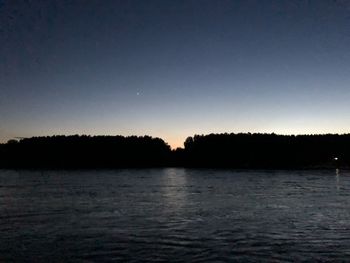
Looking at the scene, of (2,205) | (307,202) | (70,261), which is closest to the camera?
(70,261)

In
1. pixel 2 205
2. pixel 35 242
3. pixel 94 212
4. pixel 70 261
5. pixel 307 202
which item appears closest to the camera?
pixel 70 261

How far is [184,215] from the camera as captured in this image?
41.0 m

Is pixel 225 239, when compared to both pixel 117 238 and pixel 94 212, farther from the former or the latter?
pixel 94 212

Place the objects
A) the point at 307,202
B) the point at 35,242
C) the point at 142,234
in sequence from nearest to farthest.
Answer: the point at 35,242 < the point at 142,234 < the point at 307,202

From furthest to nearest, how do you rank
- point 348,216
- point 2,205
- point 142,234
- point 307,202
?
point 307,202 → point 2,205 → point 348,216 → point 142,234

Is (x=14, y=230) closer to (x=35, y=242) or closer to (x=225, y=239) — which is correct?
(x=35, y=242)

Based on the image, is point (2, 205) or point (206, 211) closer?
point (206, 211)

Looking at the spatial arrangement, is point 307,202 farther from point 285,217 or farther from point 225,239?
point 225,239

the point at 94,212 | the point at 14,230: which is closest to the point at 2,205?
the point at 94,212

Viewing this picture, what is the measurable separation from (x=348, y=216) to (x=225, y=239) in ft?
52.0

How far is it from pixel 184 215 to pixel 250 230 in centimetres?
1001

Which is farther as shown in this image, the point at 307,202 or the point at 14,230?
the point at 307,202

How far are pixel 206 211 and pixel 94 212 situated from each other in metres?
10.7

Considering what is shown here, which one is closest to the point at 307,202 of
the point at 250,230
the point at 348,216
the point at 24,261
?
the point at 348,216
